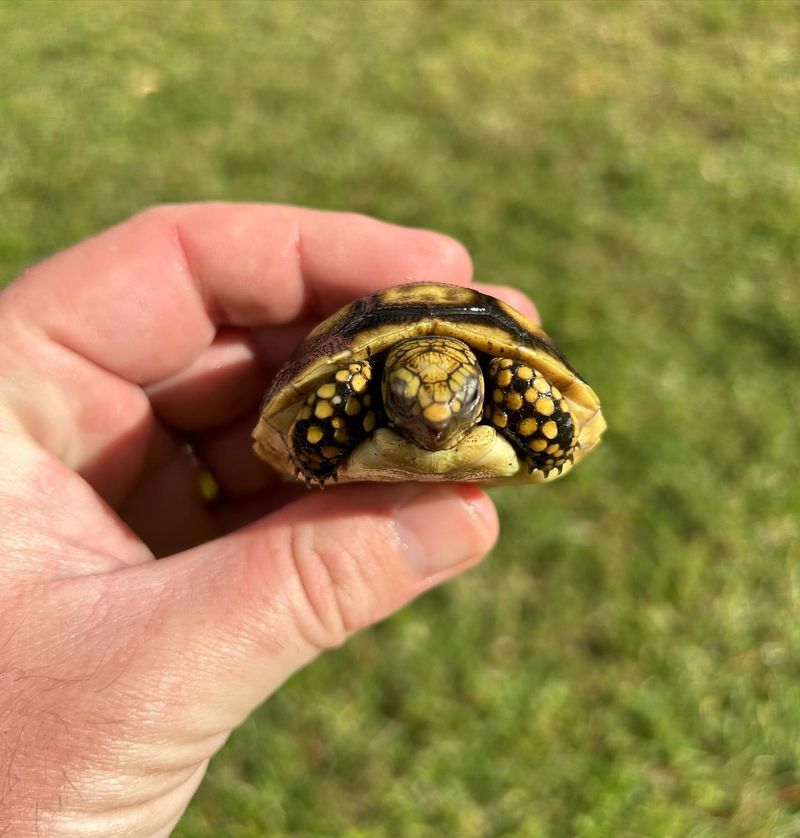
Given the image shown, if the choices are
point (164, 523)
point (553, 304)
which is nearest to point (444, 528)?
point (164, 523)

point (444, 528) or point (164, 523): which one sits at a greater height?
point (444, 528)

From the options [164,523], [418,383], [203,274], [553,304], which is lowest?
[164,523]

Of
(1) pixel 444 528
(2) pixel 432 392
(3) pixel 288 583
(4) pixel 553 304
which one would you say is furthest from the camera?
(4) pixel 553 304

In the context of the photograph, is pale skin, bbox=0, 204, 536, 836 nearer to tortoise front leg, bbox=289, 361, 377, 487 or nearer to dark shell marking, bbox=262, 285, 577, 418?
tortoise front leg, bbox=289, 361, 377, 487

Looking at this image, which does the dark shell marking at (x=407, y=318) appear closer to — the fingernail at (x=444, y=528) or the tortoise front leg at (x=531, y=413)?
the tortoise front leg at (x=531, y=413)

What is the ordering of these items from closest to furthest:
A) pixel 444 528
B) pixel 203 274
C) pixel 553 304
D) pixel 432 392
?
pixel 432 392
pixel 444 528
pixel 203 274
pixel 553 304

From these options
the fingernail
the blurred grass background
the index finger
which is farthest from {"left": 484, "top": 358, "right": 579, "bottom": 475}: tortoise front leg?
the blurred grass background

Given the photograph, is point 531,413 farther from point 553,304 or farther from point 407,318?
point 553,304

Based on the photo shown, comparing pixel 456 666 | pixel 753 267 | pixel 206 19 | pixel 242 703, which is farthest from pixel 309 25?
pixel 242 703
